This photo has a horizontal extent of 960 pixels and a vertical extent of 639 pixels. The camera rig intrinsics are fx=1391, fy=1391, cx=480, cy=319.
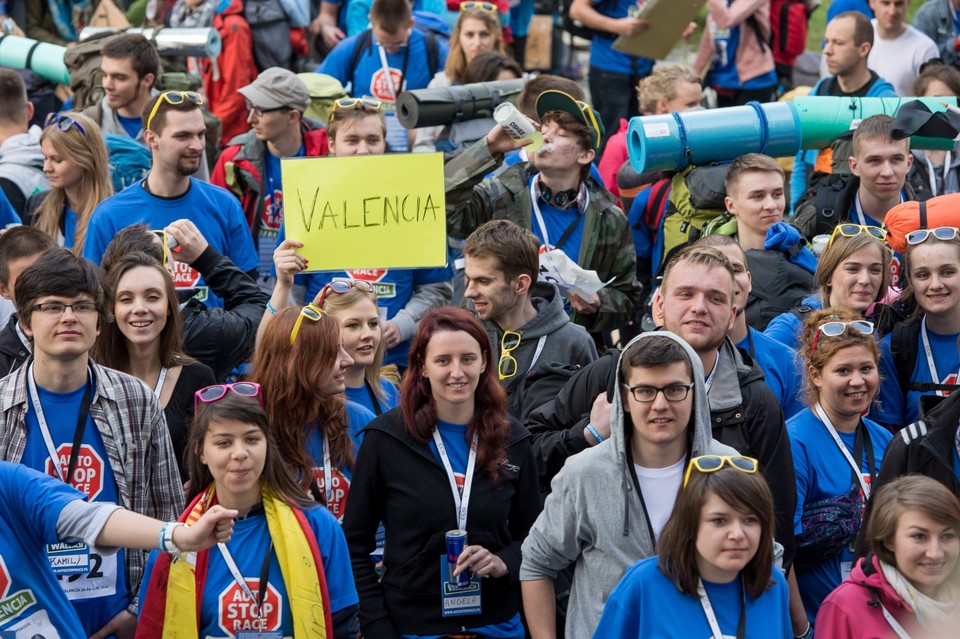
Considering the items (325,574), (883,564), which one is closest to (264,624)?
(325,574)

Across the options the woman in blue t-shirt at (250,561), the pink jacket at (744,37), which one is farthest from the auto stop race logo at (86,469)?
the pink jacket at (744,37)

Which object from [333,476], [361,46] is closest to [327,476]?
[333,476]

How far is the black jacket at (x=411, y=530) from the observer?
4734 millimetres

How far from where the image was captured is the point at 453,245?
7.39m

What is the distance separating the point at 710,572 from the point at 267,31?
828 cm

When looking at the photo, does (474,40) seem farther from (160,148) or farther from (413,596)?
(413,596)

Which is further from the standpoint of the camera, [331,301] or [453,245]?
[453,245]

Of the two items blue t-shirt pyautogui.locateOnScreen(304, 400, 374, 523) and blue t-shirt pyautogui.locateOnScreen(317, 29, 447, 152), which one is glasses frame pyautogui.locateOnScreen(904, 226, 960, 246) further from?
blue t-shirt pyautogui.locateOnScreen(317, 29, 447, 152)

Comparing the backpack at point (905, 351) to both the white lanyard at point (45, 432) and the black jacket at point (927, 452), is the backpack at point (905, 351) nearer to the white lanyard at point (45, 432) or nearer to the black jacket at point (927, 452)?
the black jacket at point (927, 452)

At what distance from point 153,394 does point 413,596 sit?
1.14 metres

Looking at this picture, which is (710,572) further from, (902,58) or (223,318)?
(902,58)

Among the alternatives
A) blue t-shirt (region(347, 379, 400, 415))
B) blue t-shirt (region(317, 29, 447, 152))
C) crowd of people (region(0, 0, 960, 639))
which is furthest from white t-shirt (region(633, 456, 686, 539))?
blue t-shirt (region(317, 29, 447, 152))

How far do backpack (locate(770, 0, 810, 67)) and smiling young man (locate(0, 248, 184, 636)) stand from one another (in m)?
8.59

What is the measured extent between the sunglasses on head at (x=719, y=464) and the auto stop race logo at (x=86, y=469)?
6.49 feet
